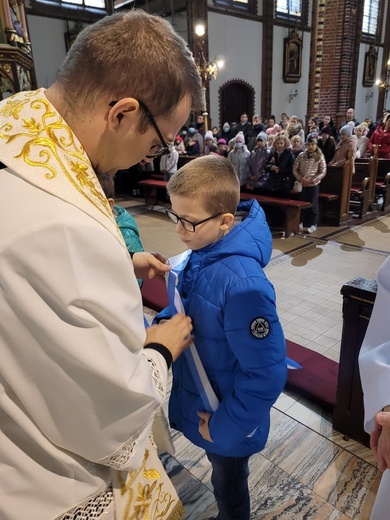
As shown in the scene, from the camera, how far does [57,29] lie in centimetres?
1154

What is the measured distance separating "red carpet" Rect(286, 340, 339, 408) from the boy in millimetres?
1100

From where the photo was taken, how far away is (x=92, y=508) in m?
0.84

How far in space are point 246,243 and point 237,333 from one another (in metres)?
0.30

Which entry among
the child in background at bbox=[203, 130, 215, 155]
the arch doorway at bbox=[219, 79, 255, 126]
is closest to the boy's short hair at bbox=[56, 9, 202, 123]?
the child in background at bbox=[203, 130, 215, 155]

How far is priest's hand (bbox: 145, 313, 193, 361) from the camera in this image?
3.32 ft

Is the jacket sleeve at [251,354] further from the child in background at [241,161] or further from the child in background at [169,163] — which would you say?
the child in background at [169,163]

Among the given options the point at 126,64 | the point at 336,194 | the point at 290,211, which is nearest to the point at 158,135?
the point at 126,64

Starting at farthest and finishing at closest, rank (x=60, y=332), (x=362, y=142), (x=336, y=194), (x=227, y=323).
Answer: (x=362, y=142)
(x=336, y=194)
(x=227, y=323)
(x=60, y=332)

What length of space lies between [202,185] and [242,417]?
738 mm

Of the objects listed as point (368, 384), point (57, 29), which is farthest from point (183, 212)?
point (57, 29)

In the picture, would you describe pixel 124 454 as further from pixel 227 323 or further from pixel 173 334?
pixel 227 323

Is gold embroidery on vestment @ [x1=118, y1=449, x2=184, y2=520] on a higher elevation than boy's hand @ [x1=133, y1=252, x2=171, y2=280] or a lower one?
lower

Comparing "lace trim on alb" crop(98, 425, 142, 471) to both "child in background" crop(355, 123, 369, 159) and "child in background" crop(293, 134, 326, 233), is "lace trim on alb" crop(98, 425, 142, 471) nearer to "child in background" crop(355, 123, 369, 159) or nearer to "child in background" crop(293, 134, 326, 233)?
"child in background" crop(293, 134, 326, 233)

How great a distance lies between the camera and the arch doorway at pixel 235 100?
545 inches
